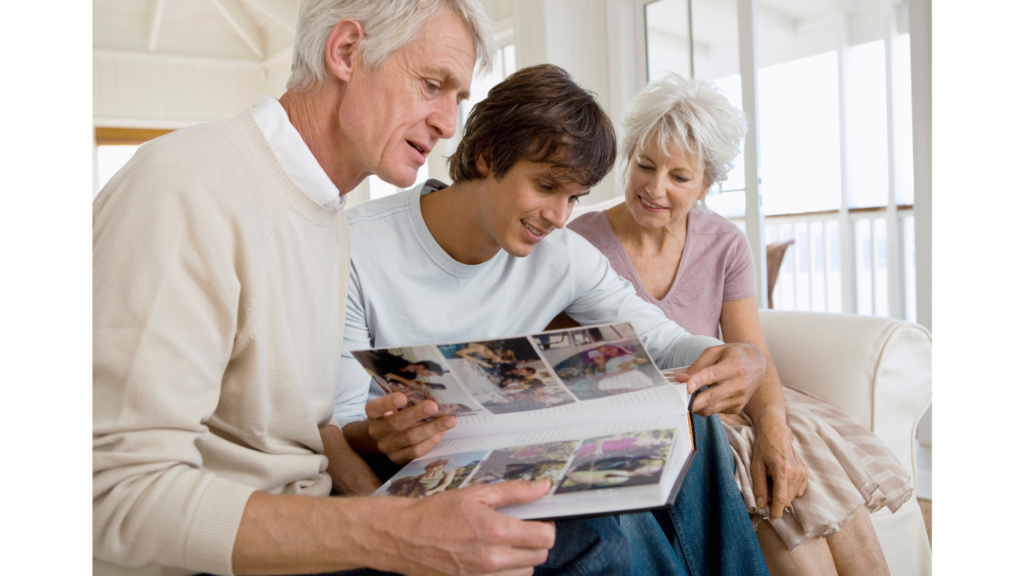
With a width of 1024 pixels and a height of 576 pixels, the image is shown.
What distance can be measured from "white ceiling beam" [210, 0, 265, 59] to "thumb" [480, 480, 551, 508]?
24.9ft

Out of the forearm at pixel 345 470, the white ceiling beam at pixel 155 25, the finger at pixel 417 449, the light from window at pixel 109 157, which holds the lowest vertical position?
the forearm at pixel 345 470

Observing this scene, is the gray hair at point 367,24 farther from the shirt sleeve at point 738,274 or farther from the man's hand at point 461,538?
the shirt sleeve at point 738,274

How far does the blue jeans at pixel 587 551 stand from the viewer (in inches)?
31.6

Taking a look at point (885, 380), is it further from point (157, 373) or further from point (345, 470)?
point (157, 373)

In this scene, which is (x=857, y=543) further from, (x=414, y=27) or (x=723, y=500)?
(x=414, y=27)

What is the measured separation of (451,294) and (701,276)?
2.33ft

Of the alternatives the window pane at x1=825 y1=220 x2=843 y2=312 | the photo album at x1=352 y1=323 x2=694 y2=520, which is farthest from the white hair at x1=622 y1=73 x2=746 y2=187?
the window pane at x1=825 y1=220 x2=843 y2=312

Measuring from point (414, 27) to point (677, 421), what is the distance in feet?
1.99

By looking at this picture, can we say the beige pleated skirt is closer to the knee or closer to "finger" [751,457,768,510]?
"finger" [751,457,768,510]

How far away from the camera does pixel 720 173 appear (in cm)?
175

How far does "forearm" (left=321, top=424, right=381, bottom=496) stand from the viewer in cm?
102

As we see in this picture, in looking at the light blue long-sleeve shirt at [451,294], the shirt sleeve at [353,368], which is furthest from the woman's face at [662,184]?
the shirt sleeve at [353,368]

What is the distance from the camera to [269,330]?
2.70ft
